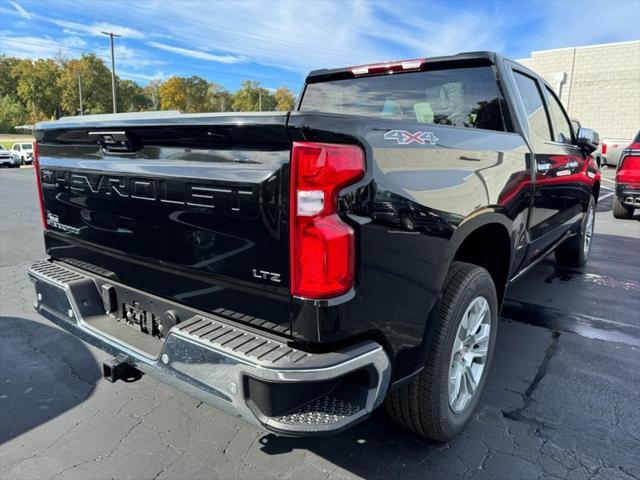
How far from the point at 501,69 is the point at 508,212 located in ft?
3.40

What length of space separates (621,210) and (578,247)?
502 cm

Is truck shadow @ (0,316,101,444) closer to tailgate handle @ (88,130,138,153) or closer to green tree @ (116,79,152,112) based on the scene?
tailgate handle @ (88,130,138,153)

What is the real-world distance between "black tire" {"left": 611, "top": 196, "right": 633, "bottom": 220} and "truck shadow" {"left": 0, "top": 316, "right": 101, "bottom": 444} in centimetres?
977

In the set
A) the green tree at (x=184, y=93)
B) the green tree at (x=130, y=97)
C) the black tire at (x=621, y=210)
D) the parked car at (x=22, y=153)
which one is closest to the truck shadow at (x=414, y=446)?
the black tire at (x=621, y=210)

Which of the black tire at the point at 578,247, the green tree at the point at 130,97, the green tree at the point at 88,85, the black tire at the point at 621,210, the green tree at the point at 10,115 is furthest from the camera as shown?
the green tree at the point at 130,97

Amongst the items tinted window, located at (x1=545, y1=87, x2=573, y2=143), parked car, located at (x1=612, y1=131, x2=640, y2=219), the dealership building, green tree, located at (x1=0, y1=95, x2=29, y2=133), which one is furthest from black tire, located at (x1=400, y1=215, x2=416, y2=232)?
green tree, located at (x1=0, y1=95, x2=29, y2=133)

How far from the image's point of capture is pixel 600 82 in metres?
34.3

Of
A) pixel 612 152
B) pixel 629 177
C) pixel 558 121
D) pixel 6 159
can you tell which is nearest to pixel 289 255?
pixel 558 121

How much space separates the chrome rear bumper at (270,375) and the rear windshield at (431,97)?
193cm

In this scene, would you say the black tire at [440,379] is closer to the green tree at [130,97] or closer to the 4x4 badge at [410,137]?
the 4x4 badge at [410,137]

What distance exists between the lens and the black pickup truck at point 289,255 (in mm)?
1667

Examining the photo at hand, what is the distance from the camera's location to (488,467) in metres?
2.27

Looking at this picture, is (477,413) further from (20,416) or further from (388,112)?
(20,416)

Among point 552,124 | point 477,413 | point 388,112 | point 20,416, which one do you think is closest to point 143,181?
point 20,416
